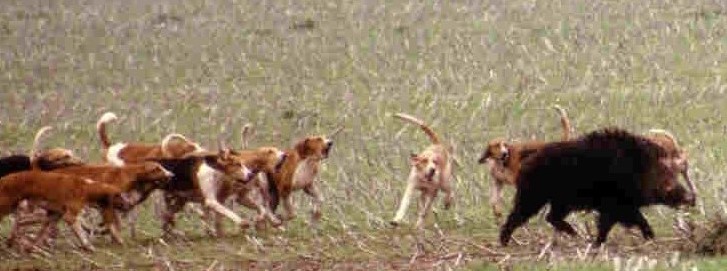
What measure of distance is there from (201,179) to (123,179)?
2.80 feet

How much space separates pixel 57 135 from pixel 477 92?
18.8 ft

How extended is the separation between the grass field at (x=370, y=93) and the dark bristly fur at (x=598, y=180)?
0.29 metres

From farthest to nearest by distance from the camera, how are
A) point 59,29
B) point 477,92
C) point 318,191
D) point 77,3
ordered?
point 77,3 → point 59,29 → point 477,92 → point 318,191

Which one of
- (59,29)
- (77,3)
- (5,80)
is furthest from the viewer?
(77,3)

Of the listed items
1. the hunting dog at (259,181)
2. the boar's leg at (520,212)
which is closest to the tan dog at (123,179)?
the hunting dog at (259,181)

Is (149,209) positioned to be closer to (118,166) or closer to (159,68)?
(118,166)

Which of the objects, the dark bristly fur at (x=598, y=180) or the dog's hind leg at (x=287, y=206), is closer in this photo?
the dark bristly fur at (x=598, y=180)

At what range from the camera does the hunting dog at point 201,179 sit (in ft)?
61.8

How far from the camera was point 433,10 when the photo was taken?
39.2 meters

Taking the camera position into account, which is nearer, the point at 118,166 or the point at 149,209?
the point at 118,166

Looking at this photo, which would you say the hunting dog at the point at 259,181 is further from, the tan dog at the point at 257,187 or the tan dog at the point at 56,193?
the tan dog at the point at 56,193

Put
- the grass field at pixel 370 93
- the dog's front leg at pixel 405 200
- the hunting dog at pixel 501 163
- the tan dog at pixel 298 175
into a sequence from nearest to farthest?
the grass field at pixel 370 93
the dog's front leg at pixel 405 200
the hunting dog at pixel 501 163
the tan dog at pixel 298 175

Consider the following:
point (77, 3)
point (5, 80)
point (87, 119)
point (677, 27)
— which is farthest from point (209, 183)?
point (77, 3)

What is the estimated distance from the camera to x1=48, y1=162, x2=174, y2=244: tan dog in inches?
719
